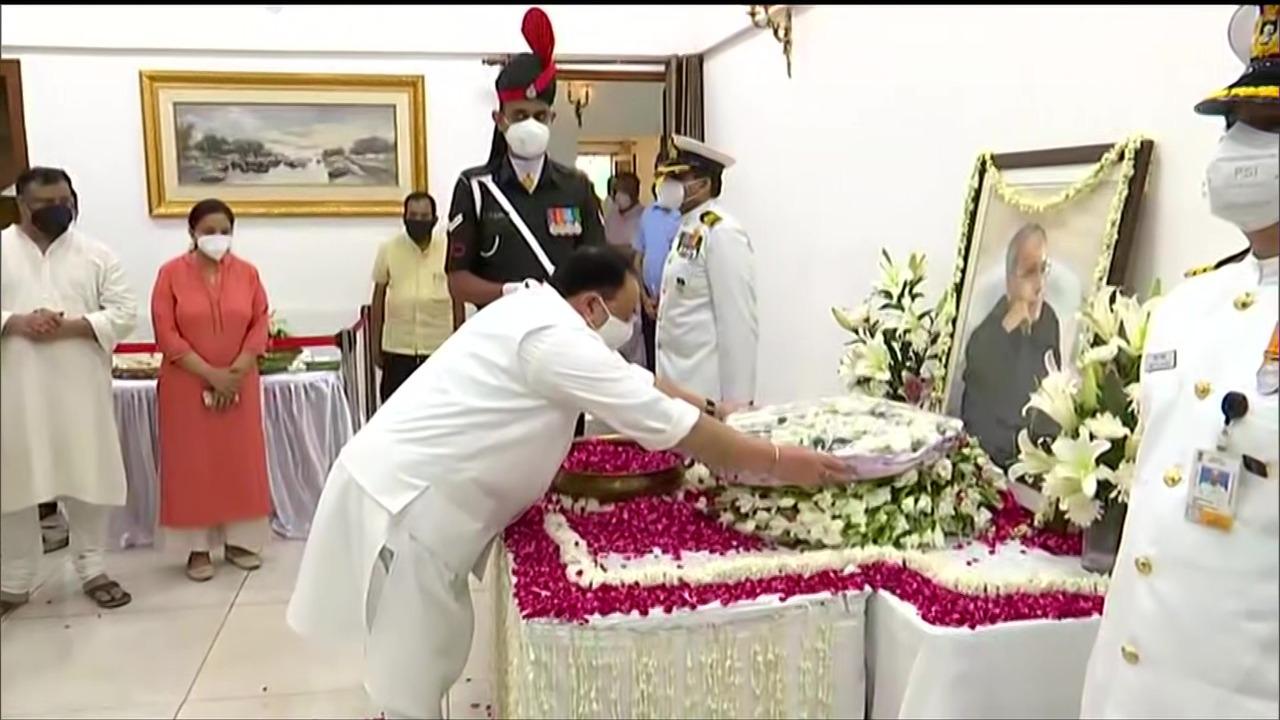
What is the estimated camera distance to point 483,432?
4.66ft

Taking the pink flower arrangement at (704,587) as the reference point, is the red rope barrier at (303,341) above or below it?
above

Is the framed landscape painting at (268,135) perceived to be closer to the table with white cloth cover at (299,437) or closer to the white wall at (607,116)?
the white wall at (607,116)

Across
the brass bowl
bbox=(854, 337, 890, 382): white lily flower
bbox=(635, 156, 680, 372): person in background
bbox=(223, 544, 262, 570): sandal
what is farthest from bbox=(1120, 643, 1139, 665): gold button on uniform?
bbox=(223, 544, 262, 570): sandal

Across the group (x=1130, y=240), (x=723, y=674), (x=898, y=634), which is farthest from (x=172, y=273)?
(x=1130, y=240)

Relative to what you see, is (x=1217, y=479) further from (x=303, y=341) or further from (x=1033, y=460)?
(x=303, y=341)

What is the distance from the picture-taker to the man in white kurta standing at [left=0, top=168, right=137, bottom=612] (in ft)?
1.33

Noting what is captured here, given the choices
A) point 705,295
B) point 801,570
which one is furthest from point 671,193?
point 801,570

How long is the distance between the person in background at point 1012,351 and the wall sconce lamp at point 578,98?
0.70m

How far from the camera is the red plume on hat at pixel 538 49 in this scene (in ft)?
2.03

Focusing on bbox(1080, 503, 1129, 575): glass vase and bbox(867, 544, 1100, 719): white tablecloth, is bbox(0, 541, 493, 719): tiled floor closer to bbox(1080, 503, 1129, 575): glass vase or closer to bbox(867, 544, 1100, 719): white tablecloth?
bbox(867, 544, 1100, 719): white tablecloth

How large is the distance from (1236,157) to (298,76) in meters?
0.83

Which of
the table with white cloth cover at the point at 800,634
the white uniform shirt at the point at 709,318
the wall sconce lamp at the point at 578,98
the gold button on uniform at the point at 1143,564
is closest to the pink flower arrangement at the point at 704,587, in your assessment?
the table with white cloth cover at the point at 800,634

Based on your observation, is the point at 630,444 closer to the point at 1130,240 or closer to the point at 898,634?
the point at 898,634

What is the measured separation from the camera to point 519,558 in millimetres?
1295
